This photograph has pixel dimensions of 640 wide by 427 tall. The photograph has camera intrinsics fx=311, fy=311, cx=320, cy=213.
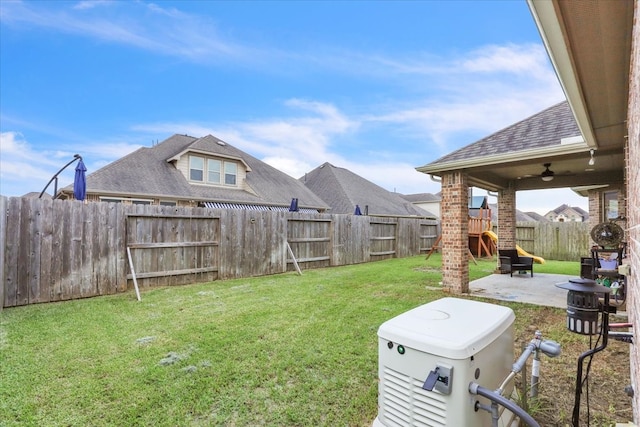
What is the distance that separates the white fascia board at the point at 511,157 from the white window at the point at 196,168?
1185 cm

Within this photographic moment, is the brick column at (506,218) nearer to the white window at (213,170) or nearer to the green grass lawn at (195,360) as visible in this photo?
the green grass lawn at (195,360)

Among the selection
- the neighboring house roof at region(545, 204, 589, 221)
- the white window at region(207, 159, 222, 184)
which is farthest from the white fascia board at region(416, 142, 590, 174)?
the neighboring house roof at region(545, 204, 589, 221)

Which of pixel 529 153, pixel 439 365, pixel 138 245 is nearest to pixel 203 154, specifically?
pixel 138 245

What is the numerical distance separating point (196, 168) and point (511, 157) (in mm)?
14046

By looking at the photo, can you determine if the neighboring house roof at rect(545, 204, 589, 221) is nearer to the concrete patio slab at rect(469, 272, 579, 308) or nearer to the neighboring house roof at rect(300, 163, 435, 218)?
the neighboring house roof at rect(300, 163, 435, 218)

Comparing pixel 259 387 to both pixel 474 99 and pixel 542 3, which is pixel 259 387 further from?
pixel 474 99

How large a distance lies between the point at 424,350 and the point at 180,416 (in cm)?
223

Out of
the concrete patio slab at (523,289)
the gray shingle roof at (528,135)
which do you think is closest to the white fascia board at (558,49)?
the gray shingle roof at (528,135)

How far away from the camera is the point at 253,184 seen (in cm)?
1808

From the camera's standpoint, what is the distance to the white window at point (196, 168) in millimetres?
15797

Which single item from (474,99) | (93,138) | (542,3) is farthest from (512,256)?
(93,138)

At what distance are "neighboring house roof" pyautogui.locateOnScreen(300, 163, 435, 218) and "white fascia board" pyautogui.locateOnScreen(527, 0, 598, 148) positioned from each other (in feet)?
58.4

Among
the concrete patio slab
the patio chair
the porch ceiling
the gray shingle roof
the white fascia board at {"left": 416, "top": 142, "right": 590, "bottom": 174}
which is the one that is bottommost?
the concrete patio slab

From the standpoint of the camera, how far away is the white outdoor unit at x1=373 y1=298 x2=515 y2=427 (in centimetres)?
167
